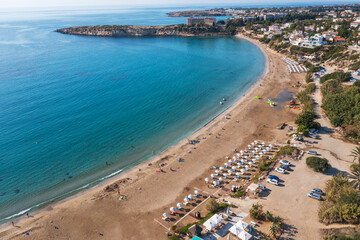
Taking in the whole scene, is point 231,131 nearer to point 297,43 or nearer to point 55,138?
point 55,138

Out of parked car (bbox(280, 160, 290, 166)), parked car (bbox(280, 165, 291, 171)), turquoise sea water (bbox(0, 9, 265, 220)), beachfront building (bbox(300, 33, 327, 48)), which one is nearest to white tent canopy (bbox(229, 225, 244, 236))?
parked car (bbox(280, 165, 291, 171))

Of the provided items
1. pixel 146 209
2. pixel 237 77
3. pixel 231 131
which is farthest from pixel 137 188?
pixel 237 77

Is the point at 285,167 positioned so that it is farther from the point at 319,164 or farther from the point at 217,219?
the point at 217,219

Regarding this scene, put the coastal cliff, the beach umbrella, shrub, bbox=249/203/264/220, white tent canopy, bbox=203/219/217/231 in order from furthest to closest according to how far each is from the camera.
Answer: the coastal cliff, shrub, bbox=249/203/264/220, white tent canopy, bbox=203/219/217/231, the beach umbrella

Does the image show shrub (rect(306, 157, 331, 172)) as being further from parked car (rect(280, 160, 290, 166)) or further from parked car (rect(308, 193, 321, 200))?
parked car (rect(308, 193, 321, 200))

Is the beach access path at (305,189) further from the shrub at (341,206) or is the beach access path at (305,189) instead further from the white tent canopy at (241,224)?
the white tent canopy at (241,224)

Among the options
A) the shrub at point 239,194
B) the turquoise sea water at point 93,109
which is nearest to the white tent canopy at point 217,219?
the shrub at point 239,194
